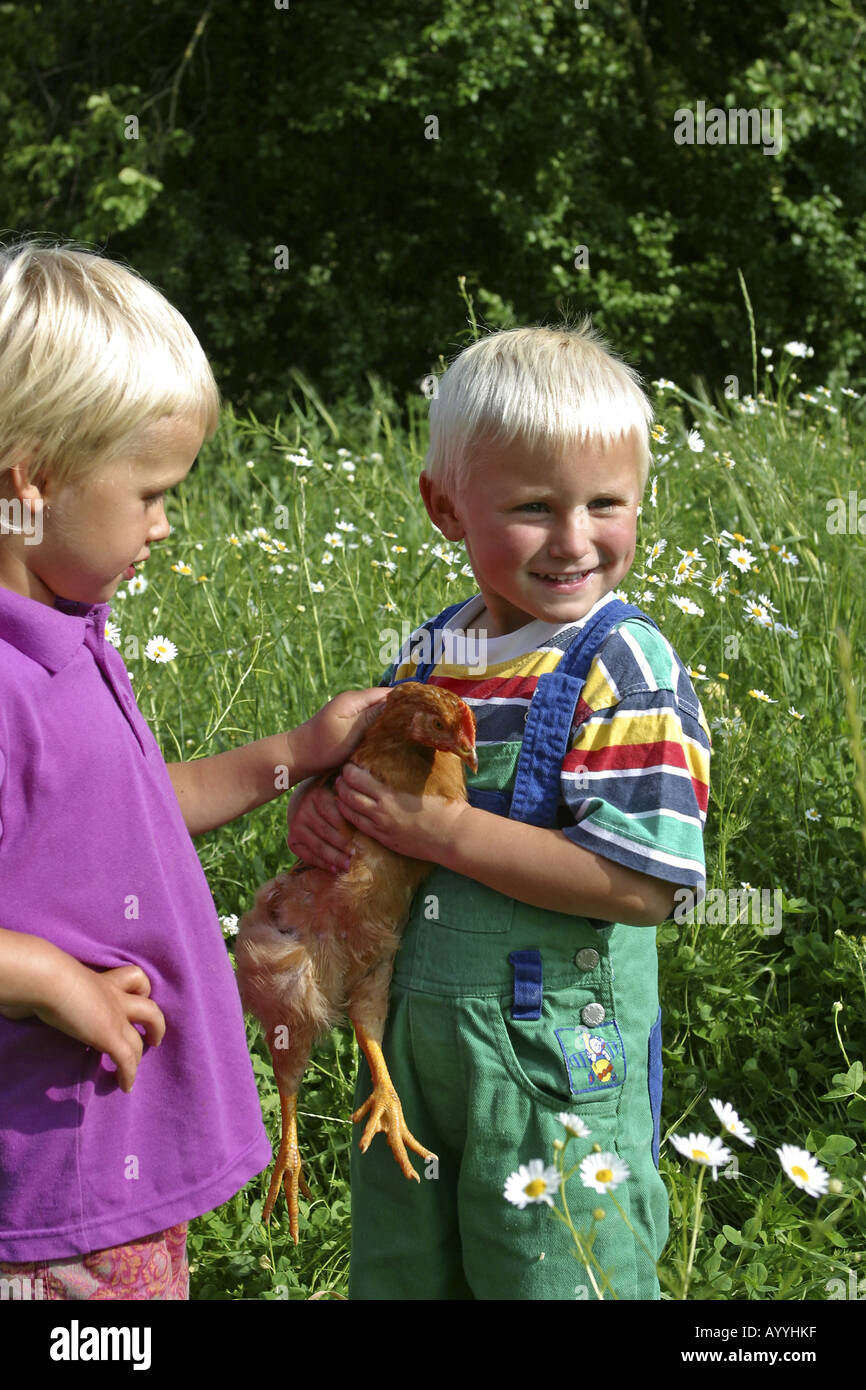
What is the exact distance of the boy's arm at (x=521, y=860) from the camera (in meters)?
1.49

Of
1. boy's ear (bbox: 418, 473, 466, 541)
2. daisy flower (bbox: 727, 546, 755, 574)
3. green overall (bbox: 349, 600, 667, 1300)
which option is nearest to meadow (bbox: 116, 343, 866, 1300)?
daisy flower (bbox: 727, 546, 755, 574)

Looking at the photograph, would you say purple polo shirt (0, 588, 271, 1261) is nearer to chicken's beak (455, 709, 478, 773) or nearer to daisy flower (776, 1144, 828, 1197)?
chicken's beak (455, 709, 478, 773)

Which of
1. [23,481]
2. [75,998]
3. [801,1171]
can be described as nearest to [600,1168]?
[801,1171]

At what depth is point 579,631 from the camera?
5.34ft

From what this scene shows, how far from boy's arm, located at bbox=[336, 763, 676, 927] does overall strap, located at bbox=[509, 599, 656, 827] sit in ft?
0.10

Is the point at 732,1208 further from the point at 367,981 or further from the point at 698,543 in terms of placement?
the point at 698,543

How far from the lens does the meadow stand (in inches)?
87.6

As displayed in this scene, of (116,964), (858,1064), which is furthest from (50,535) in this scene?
(858,1064)

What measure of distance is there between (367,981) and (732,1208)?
45.1 inches

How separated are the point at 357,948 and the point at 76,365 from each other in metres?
0.79

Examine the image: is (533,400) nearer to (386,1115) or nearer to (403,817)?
(403,817)

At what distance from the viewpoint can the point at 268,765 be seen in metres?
1.78

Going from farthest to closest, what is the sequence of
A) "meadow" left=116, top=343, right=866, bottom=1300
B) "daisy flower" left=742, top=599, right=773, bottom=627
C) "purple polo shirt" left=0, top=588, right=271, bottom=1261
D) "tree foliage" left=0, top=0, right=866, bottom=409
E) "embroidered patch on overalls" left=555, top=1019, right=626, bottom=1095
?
"tree foliage" left=0, top=0, right=866, bottom=409
"daisy flower" left=742, top=599, right=773, bottom=627
"meadow" left=116, top=343, right=866, bottom=1300
"embroidered patch on overalls" left=555, top=1019, right=626, bottom=1095
"purple polo shirt" left=0, top=588, right=271, bottom=1261

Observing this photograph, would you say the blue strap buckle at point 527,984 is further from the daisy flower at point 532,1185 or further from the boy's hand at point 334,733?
the boy's hand at point 334,733
